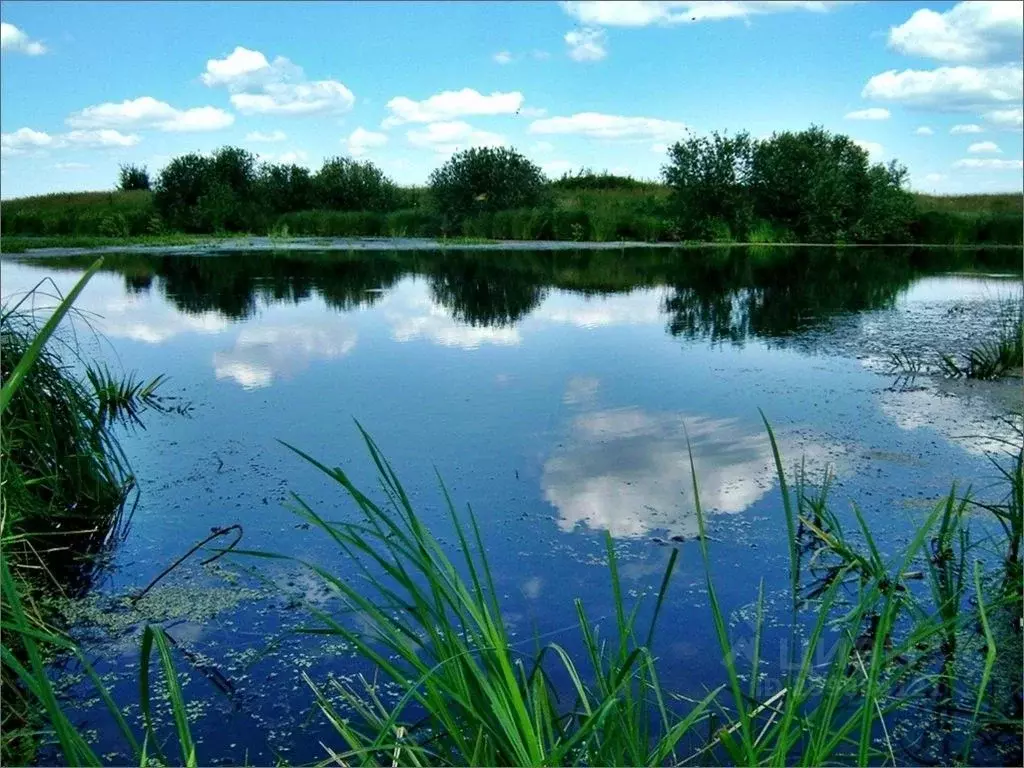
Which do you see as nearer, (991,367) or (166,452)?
(166,452)

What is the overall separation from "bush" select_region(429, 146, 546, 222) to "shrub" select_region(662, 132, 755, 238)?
120 inches

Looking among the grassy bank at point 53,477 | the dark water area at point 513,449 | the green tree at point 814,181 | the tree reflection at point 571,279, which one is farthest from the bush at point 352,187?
the grassy bank at point 53,477

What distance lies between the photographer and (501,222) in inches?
832

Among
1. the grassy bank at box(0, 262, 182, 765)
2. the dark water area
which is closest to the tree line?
the dark water area

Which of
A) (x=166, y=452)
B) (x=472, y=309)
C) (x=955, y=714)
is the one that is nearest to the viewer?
(x=955, y=714)

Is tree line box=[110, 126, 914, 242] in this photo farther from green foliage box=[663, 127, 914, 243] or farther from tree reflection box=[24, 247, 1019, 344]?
tree reflection box=[24, 247, 1019, 344]

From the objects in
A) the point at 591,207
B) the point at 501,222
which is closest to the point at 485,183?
the point at 501,222

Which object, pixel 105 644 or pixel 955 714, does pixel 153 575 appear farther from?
pixel 955 714

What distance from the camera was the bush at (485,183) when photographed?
21547 millimetres

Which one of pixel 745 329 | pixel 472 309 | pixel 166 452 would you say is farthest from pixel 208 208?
pixel 166 452

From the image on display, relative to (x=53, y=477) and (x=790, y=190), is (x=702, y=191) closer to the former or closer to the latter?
(x=790, y=190)

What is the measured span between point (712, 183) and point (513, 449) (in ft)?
59.6

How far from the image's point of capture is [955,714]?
2.07 m

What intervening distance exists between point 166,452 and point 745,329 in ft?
16.1
